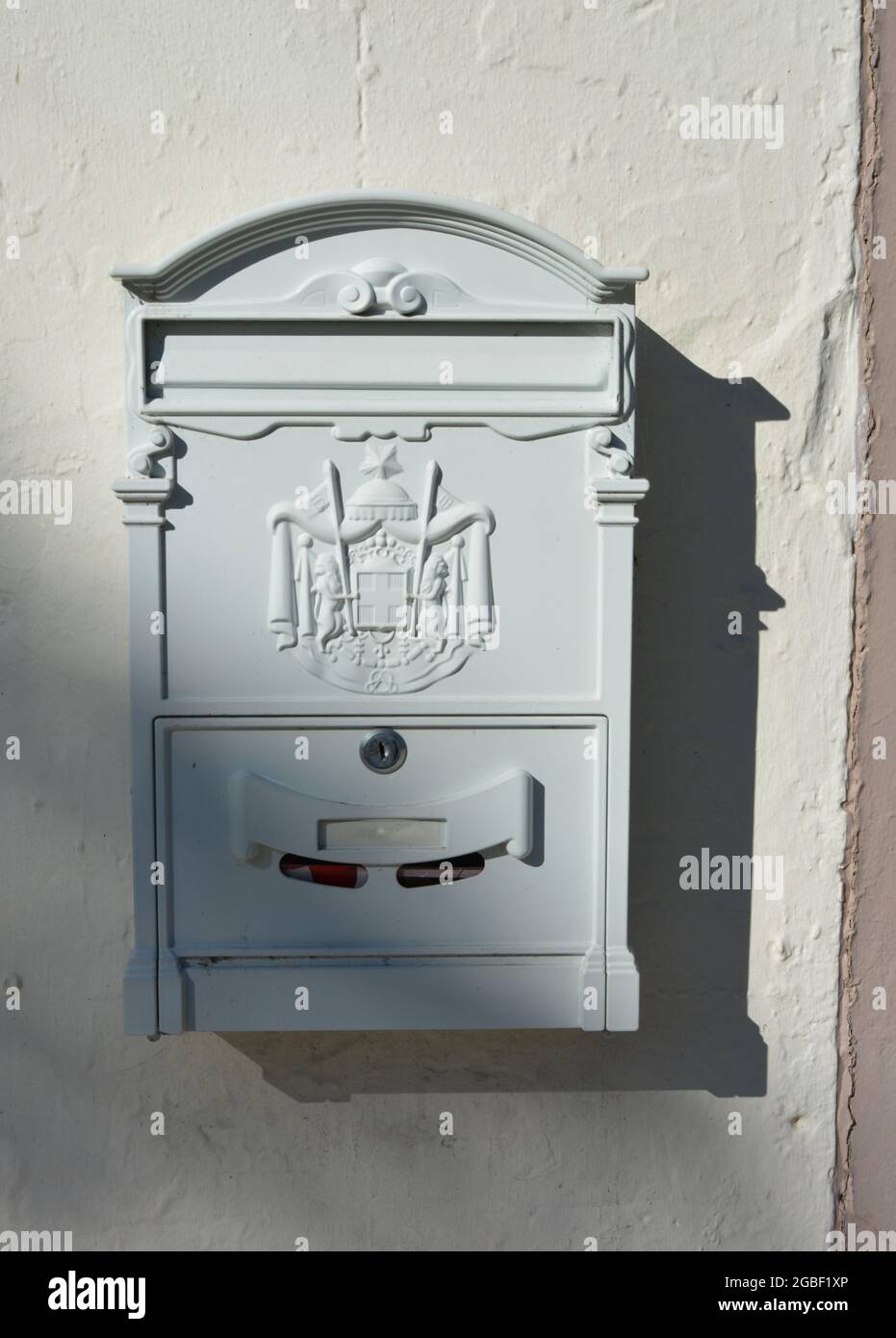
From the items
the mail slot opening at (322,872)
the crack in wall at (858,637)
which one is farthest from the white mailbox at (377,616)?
the crack in wall at (858,637)

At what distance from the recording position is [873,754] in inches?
83.0

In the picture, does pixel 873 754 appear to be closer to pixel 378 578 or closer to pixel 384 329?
pixel 378 578

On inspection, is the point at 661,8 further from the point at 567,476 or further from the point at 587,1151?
the point at 587,1151

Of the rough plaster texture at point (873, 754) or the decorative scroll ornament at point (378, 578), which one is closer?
the decorative scroll ornament at point (378, 578)

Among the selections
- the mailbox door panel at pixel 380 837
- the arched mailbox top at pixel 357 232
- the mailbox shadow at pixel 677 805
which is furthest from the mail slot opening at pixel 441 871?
the arched mailbox top at pixel 357 232

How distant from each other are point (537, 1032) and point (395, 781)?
2.12ft

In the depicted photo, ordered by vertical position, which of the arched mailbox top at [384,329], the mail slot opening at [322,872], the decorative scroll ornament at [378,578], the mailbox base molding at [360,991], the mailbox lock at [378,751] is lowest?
the mailbox base molding at [360,991]

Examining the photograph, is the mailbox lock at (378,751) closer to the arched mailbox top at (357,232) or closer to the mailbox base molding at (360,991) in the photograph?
the mailbox base molding at (360,991)

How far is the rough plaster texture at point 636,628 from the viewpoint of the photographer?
202cm

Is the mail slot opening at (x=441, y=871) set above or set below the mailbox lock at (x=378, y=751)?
below

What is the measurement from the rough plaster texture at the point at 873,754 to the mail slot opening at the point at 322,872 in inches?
38.2

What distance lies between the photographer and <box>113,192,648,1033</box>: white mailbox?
5.80 feet

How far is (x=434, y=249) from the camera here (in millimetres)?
1779

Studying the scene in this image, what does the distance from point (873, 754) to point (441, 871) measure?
88cm
